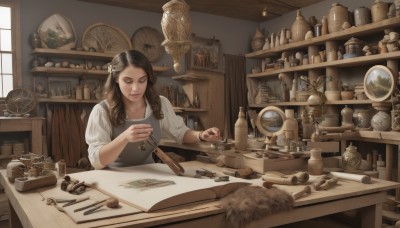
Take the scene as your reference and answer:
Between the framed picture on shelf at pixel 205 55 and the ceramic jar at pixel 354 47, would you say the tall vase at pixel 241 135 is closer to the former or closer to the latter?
the ceramic jar at pixel 354 47

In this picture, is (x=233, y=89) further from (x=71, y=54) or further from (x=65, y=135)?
(x=65, y=135)

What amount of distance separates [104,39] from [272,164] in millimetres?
4395

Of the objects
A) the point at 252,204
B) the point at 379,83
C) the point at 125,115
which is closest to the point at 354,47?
the point at 379,83

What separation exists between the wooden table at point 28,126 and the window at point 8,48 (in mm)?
837

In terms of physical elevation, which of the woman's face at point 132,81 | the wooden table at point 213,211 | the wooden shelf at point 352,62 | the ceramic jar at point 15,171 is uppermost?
the wooden shelf at point 352,62

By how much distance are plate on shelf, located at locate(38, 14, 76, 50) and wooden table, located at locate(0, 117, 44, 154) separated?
3.84 feet

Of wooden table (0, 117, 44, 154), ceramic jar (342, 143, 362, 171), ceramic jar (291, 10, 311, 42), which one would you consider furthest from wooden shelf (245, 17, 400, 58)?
wooden table (0, 117, 44, 154)

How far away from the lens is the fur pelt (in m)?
1.25

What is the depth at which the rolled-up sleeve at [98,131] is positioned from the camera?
2.02 metres

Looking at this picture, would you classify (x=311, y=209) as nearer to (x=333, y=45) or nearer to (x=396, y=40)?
(x=396, y=40)

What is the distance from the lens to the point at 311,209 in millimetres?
1408

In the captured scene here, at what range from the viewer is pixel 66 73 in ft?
17.3

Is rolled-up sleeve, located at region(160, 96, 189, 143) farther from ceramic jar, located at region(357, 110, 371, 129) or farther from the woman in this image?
ceramic jar, located at region(357, 110, 371, 129)

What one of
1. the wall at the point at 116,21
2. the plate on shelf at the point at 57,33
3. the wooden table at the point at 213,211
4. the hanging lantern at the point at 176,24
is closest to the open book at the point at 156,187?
the wooden table at the point at 213,211
